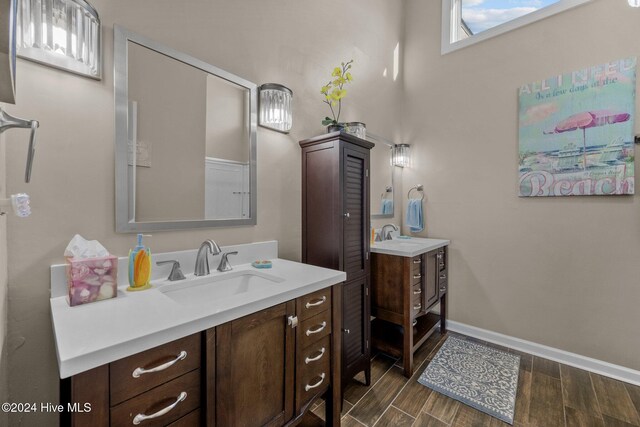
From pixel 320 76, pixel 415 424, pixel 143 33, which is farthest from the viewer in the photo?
pixel 320 76

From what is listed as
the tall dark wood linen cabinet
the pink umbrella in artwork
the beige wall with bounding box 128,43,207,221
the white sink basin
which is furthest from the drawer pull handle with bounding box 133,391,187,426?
the pink umbrella in artwork

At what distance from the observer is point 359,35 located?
242 centimetres

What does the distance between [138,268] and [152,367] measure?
473mm

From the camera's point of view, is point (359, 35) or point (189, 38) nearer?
point (189, 38)

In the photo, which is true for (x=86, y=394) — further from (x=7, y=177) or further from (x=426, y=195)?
(x=426, y=195)

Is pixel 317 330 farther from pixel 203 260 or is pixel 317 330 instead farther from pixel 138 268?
pixel 138 268

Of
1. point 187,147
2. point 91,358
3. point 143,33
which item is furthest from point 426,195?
point 91,358

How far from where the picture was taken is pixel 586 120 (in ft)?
6.61

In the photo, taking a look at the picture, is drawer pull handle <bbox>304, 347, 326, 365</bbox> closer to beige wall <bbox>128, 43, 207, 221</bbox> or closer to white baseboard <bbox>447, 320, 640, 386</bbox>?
beige wall <bbox>128, 43, 207, 221</bbox>

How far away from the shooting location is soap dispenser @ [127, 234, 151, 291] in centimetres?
107

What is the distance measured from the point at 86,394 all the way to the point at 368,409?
1459mm

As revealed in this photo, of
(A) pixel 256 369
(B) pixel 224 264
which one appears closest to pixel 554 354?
(A) pixel 256 369

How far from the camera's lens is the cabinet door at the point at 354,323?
65.1 inches

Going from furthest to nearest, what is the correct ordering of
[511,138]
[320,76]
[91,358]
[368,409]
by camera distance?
[511,138] → [320,76] → [368,409] → [91,358]
